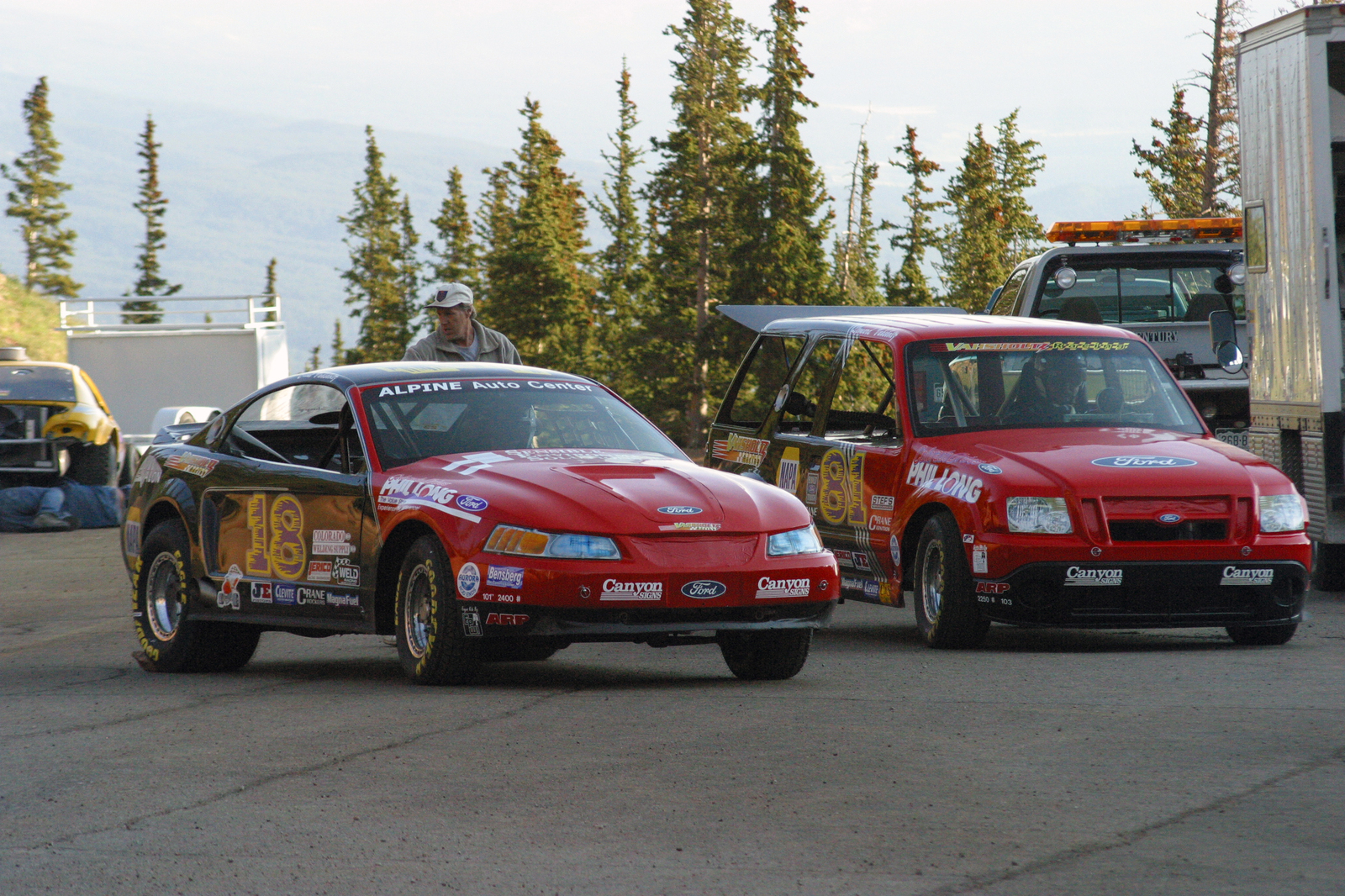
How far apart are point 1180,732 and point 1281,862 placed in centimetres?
201

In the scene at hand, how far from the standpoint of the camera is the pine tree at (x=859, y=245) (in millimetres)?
89812

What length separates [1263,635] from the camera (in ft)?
32.3

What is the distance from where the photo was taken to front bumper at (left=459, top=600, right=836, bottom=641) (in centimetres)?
780

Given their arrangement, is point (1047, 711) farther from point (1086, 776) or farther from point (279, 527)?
point (279, 527)

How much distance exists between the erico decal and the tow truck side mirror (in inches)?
268

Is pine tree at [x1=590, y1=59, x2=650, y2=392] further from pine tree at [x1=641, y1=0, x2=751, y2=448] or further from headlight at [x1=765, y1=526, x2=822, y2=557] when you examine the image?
headlight at [x1=765, y1=526, x2=822, y2=557]

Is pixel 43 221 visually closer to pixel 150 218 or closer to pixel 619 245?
pixel 150 218

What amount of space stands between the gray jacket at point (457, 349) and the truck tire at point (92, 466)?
1538cm

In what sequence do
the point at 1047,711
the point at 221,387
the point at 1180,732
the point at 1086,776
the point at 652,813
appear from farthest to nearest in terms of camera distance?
the point at 221,387 < the point at 1047,711 < the point at 1180,732 < the point at 1086,776 < the point at 652,813

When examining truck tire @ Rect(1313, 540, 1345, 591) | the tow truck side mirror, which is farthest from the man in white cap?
truck tire @ Rect(1313, 540, 1345, 591)

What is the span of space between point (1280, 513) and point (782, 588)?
9.77 ft

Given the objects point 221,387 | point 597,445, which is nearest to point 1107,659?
point 597,445

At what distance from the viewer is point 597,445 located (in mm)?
9086

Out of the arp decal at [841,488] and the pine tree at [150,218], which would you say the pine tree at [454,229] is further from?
the arp decal at [841,488]
